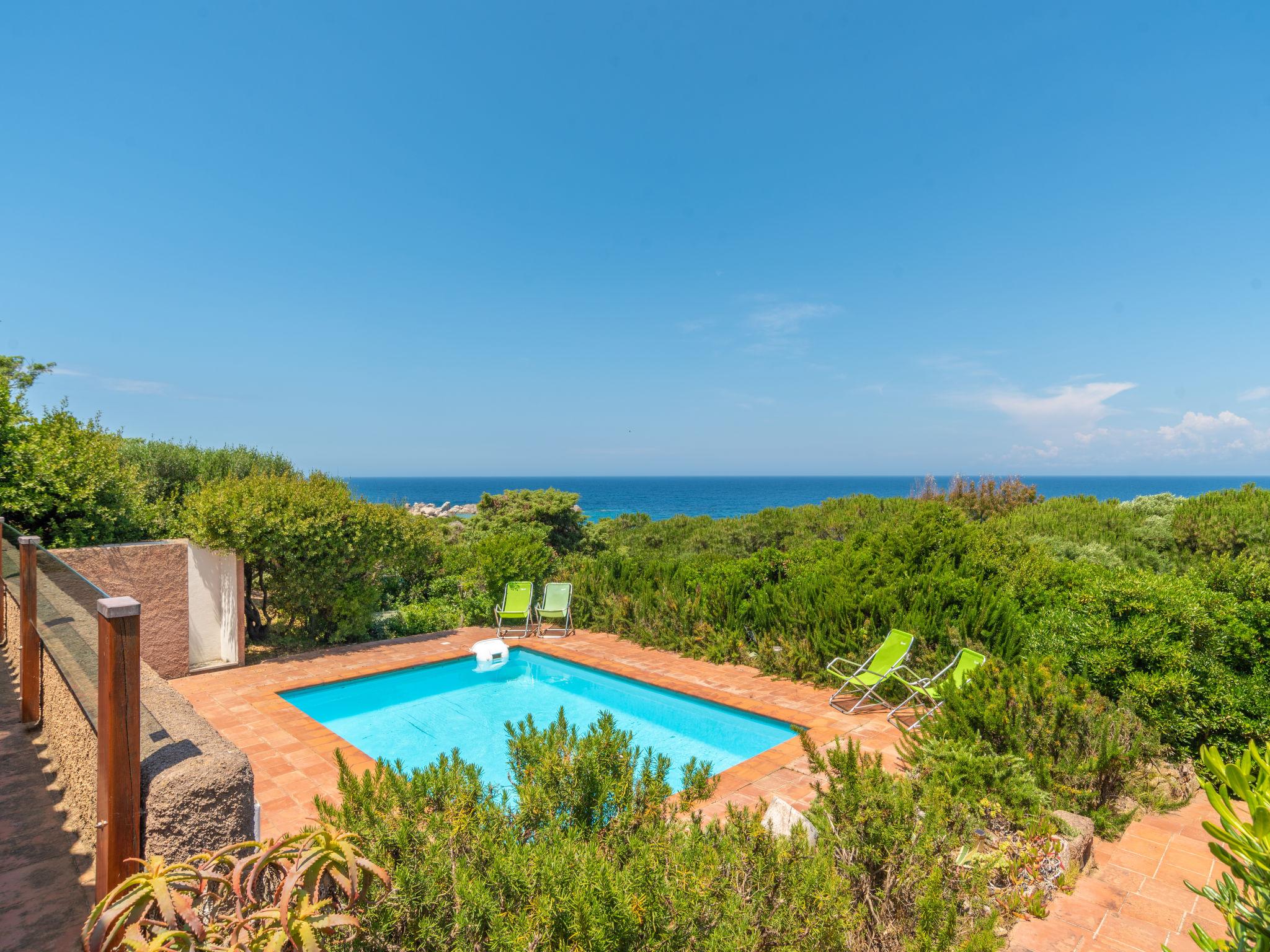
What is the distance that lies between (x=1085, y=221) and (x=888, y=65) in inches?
230

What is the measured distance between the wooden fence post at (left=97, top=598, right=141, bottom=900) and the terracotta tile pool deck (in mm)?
720

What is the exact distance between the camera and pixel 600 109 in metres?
15.1

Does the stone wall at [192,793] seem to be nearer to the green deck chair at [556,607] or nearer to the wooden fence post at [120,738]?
the wooden fence post at [120,738]

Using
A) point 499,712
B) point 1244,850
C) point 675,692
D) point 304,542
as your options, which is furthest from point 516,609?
point 1244,850

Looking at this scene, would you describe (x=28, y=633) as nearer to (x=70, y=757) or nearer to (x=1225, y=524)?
(x=70, y=757)

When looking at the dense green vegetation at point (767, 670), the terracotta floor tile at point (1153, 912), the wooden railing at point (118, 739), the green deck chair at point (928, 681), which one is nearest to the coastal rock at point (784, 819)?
the dense green vegetation at point (767, 670)

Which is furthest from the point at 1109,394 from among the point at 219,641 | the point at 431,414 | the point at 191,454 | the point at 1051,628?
the point at 431,414

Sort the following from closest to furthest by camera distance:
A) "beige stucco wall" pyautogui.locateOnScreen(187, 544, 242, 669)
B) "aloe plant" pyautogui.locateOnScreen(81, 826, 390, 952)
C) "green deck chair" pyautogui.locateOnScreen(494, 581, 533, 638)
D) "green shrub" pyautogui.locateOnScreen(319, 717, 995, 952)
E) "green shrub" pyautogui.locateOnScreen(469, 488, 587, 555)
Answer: "aloe plant" pyautogui.locateOnScreen(81, 826, 390, 952) < "green shrub" pyautogui.locateOnScreen(319, 717, 995, 952) < "beige stucco wall" pyautogui.locateOnScreen(187, 544, 242, 669) < "green deck chair" pyautogui.locateOnScreen(494, 581, 533, 638) < "green shrub" pyautogui.locateOnScreen(469, 488, 587, 555)

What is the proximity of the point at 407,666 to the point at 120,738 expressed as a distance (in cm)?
596

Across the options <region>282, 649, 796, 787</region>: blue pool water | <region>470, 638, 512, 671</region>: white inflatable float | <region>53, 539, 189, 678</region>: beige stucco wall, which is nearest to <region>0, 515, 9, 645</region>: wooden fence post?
<region>53, 539, 189, 678</region>: beige stucco wall

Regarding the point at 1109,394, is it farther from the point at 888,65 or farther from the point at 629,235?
the point at 629,235

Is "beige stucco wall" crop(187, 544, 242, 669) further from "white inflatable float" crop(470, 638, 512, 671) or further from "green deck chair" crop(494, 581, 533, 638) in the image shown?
"green deck chair" crop(494, 581, 533, 638)

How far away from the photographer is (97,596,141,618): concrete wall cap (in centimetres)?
192

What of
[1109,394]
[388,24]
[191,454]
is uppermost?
[388,24]
